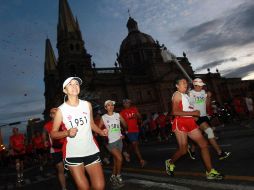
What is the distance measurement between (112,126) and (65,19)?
206 feet

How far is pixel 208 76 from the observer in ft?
247

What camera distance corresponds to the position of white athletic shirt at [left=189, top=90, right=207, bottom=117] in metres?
8.38

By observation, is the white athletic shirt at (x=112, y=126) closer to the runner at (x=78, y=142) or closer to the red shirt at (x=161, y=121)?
the runner at (x=78, y=142)

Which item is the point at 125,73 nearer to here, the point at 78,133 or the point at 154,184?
the point at 154,184

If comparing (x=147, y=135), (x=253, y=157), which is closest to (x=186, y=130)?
(x=253, y=157)

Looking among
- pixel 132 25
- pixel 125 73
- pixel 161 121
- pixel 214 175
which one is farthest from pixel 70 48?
pixel 214 175

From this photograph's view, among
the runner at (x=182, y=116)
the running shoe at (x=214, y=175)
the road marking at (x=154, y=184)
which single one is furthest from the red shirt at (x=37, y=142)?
the running shoe at (x=214, y=175)

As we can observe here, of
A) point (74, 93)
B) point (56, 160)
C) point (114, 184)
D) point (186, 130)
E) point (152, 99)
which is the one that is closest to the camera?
point (74, 93)

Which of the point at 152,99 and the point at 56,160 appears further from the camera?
the point at 152,99

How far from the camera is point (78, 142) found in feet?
13.7

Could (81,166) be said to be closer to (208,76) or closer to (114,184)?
(114,184)

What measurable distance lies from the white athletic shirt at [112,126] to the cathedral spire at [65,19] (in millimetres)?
59981

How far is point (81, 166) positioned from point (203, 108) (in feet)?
16.5

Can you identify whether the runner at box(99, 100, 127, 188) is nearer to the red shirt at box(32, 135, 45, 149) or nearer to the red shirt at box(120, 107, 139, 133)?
the red shirt at box(120, 107, 139, 133)
